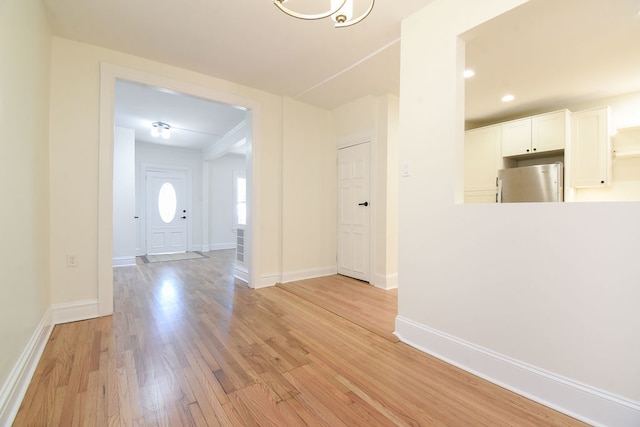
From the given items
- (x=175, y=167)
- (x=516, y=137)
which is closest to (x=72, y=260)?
(x=175, y=167)

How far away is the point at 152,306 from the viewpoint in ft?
9.26

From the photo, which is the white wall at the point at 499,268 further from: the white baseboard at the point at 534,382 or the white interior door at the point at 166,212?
the white interior door at the point at 166,212

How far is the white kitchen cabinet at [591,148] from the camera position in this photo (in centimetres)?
334

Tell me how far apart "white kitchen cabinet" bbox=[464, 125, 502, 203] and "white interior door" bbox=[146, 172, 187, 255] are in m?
6.43

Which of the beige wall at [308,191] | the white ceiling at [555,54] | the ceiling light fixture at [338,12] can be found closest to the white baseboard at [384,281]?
the beige wall at [308,191]

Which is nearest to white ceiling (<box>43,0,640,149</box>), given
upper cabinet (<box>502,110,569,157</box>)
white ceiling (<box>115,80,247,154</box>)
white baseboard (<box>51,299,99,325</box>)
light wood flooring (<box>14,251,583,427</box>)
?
white ceiling (<box>115,80,247,154</box>)

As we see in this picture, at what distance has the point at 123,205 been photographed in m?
4.91

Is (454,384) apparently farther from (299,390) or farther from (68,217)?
(68,217)

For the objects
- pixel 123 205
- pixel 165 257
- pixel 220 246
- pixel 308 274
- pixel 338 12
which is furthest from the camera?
pixel 220 246

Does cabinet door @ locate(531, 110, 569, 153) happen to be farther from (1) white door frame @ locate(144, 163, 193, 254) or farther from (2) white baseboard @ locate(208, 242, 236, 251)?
(1) white door frame @ locate(144, 163, 193, 254)

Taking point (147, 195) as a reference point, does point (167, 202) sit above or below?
below

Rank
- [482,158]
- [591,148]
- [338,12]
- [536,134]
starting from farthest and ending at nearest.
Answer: [482,158], [536,134], [591,148], [338,12]

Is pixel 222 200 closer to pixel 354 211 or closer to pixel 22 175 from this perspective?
pixel 354 211

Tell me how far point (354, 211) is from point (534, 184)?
2492mm
